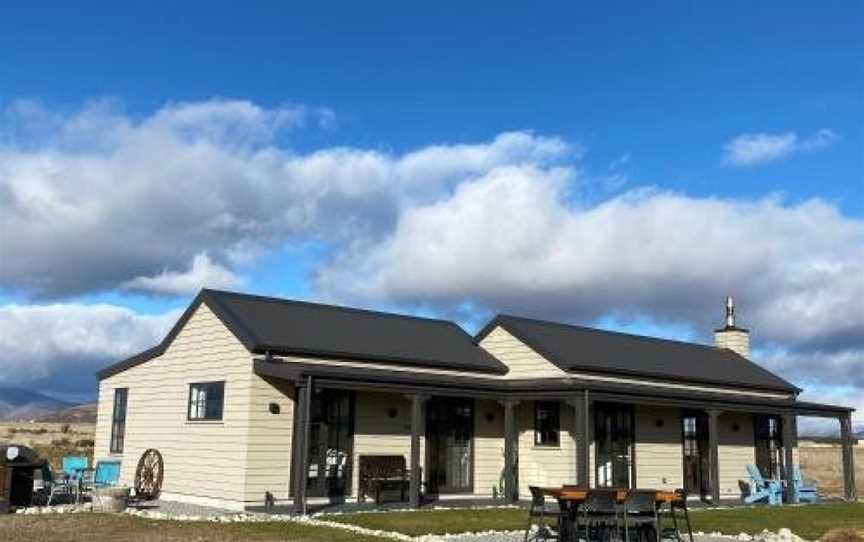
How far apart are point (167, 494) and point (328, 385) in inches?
186

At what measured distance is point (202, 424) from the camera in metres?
18.3

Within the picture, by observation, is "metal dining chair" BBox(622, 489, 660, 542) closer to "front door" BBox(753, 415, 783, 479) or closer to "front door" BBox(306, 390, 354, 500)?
"front door" BBox(306, 390, 354, 500)

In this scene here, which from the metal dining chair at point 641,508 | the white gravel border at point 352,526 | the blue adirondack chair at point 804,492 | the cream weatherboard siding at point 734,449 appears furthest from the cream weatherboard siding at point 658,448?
the metal dining chair at point 641,508

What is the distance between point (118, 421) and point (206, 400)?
4.40 metres

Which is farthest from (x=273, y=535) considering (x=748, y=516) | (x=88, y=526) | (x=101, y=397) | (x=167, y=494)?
(x=101, y=397)

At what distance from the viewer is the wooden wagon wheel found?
19058 millimetres

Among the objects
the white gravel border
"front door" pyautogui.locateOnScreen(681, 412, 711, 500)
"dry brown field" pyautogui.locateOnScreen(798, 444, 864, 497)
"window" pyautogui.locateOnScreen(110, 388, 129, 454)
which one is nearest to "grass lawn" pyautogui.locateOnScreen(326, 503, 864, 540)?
the white gravel border

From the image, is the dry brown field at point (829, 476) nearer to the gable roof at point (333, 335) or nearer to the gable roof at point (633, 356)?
the gable roof at point (633, 356)

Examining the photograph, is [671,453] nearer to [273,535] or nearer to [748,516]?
[748,516]

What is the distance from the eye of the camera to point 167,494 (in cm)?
1892

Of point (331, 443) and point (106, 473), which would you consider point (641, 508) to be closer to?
point (331, 443)

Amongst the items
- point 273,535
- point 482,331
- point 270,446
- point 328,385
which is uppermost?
point 482,331

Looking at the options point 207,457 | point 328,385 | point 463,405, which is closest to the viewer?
point 328,385

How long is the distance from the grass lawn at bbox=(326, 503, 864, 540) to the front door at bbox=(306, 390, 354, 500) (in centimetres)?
188
